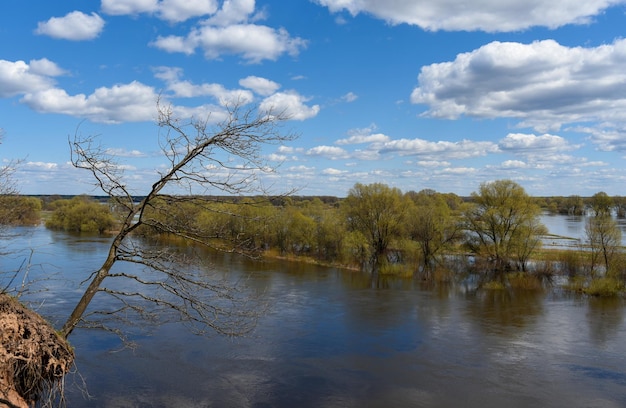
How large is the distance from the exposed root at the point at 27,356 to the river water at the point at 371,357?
3.51 meters

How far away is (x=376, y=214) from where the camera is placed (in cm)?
3712

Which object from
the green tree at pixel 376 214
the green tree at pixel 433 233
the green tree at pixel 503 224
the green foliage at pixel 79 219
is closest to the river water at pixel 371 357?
the green tree at pixel 503 224

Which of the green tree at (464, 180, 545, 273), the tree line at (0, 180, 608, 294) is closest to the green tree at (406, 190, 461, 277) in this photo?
the tree line at (0, 180, 608, 294)

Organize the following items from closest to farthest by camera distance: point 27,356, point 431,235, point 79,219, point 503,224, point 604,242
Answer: point 27,356 → point 604,242 → point 503,224 → point 431,235 → point 79,219

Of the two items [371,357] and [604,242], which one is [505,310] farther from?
[371,357]

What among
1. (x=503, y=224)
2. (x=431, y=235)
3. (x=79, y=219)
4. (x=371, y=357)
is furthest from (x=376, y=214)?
(x=79, y=219)

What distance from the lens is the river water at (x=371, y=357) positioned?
494 inches

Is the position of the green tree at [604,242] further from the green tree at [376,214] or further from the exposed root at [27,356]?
the exposed root at [27,356]

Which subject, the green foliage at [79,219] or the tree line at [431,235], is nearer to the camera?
the tree line at [431,235]

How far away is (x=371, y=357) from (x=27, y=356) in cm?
1233

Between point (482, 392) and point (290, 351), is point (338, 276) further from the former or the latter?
point (482, 392)

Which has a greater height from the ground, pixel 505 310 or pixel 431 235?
pixel 431 235

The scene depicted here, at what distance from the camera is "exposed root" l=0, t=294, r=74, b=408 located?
16.3 feet

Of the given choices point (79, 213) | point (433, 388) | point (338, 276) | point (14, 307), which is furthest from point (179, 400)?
point (79, 213)
